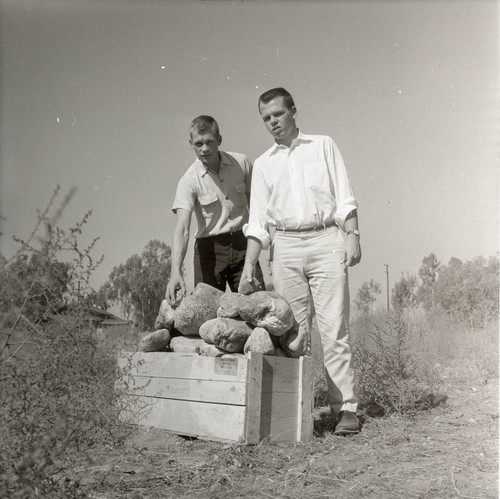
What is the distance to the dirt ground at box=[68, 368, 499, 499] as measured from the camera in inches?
96.8

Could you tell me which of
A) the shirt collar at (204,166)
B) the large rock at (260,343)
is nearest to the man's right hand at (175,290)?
the large rock at (260,343)

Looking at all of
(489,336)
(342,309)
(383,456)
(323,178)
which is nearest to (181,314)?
(342,309)

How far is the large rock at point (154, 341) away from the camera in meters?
4.04

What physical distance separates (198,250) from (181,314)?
0.94m

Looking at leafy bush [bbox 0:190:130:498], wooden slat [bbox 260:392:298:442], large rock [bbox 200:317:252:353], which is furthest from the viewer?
large rock [bbox 200:317:252:353]

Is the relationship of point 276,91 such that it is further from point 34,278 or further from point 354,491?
point 354,491

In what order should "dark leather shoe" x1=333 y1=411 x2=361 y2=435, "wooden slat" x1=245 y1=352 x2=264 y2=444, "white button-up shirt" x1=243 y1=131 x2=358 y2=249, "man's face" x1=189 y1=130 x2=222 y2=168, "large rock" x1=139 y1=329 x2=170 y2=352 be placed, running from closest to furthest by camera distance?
"wooden slat" x1=245 y1=352 x2=264 y2=444 → "dark leather shoe" x1=333 y1=411 x2=361 y2=435 → "white button-up shirt" x1=243 y1=131 x2=358 y2=249 → "large rock" x1=139 y1=329 x2=170 y2=352 → "man's face" x1=189 y1=130 x2=222 y2=168

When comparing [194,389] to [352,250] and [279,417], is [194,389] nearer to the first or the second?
[279,417]

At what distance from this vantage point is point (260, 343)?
3424mm

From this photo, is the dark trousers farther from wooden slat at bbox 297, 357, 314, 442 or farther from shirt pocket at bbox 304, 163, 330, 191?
wooden slat at bbox 297, 357, 314, 442

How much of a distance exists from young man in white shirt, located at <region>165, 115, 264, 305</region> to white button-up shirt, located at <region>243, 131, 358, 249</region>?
58cm

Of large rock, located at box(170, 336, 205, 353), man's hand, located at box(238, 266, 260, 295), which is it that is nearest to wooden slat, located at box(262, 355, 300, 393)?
man's hand, located at box(238, 266, 260, 295)

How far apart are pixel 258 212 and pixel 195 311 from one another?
89 cm

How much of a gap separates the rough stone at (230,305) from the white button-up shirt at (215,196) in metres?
1.07
